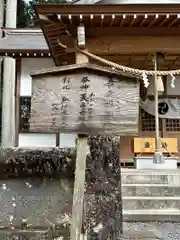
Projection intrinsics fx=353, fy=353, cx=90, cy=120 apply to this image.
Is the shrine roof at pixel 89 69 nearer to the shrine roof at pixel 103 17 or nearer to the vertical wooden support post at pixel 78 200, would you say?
the vertical wooden support post at pixel 78 200

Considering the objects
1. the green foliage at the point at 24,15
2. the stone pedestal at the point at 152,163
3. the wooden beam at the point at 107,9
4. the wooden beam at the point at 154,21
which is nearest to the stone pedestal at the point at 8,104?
the stone pedestal at the point at 152,163

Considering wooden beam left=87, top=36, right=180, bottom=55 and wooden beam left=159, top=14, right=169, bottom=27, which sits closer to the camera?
wooden beam left=159, top=14, right=169, bottom=27

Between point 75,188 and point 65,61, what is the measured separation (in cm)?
871

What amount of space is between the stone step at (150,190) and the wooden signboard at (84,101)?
3190mm

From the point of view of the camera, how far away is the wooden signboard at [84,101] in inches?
129

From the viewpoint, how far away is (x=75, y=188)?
8.38 feet

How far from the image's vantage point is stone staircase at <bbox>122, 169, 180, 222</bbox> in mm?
5414

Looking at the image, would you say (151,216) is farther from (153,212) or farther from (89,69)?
(89,69)

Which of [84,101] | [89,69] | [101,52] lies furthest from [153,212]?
[101,52]

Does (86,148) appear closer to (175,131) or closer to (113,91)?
(113,91)

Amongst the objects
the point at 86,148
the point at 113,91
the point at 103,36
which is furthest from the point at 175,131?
the point at 86,148

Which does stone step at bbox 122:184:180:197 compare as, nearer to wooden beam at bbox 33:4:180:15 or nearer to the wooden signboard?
the wooden signboard

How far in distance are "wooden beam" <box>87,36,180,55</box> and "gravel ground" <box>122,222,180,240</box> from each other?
12.9ft

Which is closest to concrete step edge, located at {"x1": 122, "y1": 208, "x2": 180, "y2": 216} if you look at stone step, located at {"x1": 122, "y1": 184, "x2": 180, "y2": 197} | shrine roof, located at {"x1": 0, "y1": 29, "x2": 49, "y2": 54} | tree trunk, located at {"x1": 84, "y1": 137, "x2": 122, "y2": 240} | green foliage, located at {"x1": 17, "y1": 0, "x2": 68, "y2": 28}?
Result: stone step, located at {"x1": 122, "y1": 184, "x2": 180, "y2": 197}
